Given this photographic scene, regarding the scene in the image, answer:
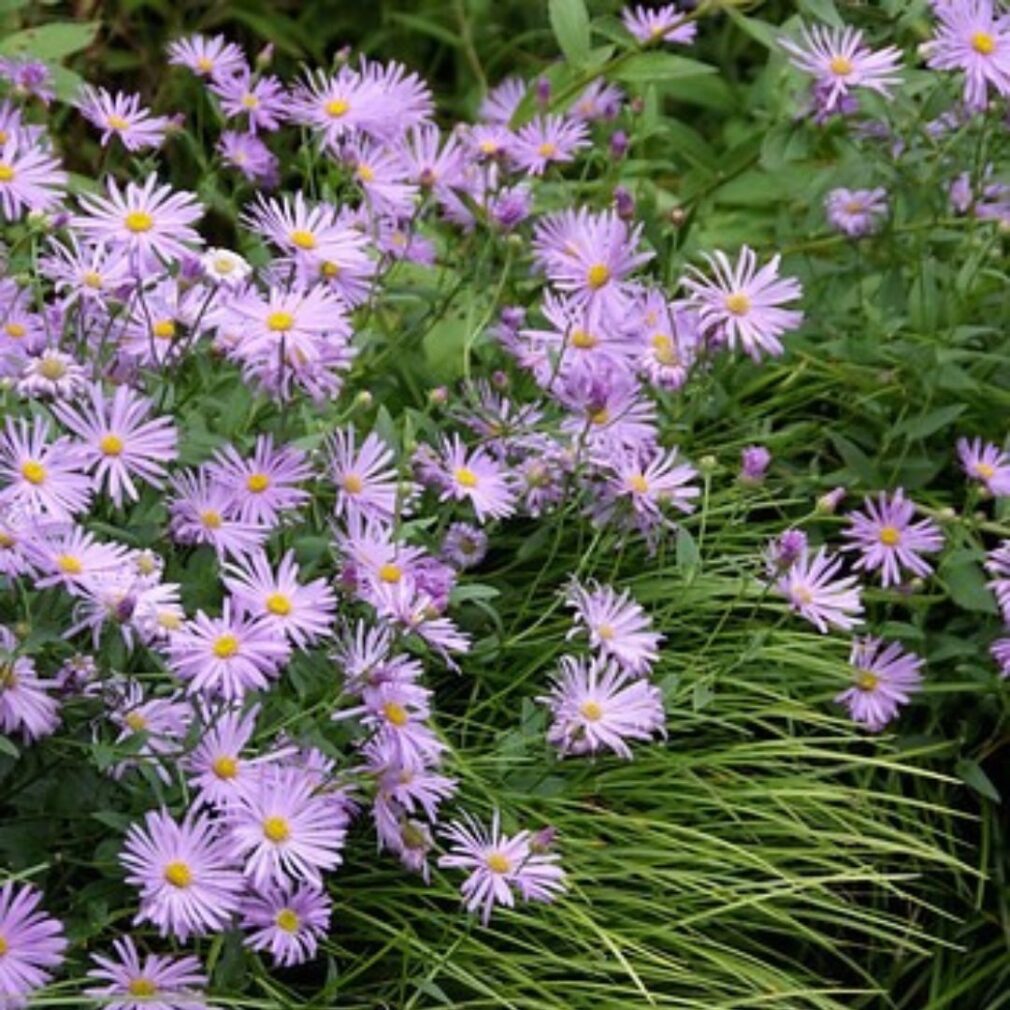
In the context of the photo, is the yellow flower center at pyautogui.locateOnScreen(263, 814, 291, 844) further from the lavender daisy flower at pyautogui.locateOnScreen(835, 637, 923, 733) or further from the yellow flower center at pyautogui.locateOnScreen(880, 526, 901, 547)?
the yellow flower center at pyautogui.locateOnScreen(880, 526, 901, 547)

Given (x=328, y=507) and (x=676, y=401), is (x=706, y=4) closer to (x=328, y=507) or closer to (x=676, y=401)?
(x=676, y=401)

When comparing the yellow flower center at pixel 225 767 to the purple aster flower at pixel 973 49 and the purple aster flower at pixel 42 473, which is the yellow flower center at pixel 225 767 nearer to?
the purple aster flower at pixel 42 473

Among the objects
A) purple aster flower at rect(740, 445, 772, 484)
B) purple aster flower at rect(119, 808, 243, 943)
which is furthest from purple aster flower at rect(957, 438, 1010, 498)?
purple aster flower at rect(119, 808, 243, 943)

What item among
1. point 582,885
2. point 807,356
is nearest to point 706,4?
point 807,356

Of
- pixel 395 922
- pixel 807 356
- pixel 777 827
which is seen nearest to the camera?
pixel 395 922

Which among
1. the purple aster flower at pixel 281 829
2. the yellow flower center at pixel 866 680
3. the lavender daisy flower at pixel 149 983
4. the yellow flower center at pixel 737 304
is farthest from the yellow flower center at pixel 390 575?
the yellow flower center at pixel 866 680

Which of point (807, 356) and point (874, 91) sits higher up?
point (874, 91)

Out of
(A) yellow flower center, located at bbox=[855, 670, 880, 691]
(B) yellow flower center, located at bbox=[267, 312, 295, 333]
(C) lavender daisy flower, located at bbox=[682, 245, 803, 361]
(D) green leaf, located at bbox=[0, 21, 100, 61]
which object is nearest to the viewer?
(B) yellow flower center, located at bbox=[267, 312, 295, 333]
